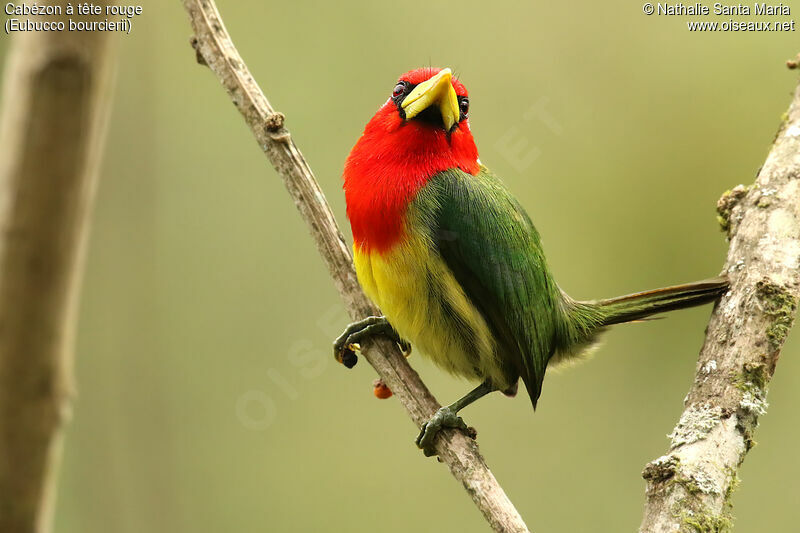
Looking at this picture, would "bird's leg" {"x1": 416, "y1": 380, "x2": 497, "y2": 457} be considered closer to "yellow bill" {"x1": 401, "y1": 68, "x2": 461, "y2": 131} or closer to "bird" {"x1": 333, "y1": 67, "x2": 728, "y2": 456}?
"bird" {"x1": 333, "y1": 67, "x2": 728, "y2": 456}

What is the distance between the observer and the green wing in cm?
280

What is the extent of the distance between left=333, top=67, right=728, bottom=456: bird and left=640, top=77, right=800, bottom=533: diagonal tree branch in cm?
15

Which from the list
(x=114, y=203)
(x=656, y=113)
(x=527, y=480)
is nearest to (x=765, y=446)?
(x=527, y=480)

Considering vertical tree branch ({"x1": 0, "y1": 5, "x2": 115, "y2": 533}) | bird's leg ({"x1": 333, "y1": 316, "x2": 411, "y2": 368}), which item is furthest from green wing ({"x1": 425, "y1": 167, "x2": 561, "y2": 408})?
vertical tree branch ({"x1": 0, "y1": 5, "x2": 115, "y2": 533})

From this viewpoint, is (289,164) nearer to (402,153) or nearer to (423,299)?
(402,153)

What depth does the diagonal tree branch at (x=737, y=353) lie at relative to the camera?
2.15 metres

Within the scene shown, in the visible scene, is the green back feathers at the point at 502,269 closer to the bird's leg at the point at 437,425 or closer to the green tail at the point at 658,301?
the green tail at the point at 658,301

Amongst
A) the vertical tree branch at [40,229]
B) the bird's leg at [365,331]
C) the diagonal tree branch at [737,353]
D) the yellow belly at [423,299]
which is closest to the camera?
the vertical tree branch at [40,229]

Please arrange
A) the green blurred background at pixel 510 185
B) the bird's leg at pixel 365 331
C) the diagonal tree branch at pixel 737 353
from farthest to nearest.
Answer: the green blurred background at pixel 510 185
the bird's leg at pixel 365 331
the diagonal tree branch at pixel 737 353

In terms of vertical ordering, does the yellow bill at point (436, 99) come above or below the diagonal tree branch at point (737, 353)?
above

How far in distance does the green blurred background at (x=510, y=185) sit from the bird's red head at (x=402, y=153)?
107cm

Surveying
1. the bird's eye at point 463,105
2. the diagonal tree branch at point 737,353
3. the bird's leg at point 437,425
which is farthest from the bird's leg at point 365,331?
the diagonal tree branch at point 737,353

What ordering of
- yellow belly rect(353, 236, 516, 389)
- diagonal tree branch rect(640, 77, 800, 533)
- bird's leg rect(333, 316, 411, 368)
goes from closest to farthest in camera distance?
diagonal tree branch rect(640, 77, 800, 533) < yellow belly rect(353, 236, 516, 389) < bird's leg rect(333, 316, 411, 368)

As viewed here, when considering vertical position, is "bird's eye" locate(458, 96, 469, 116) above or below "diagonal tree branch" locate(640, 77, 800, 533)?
above
